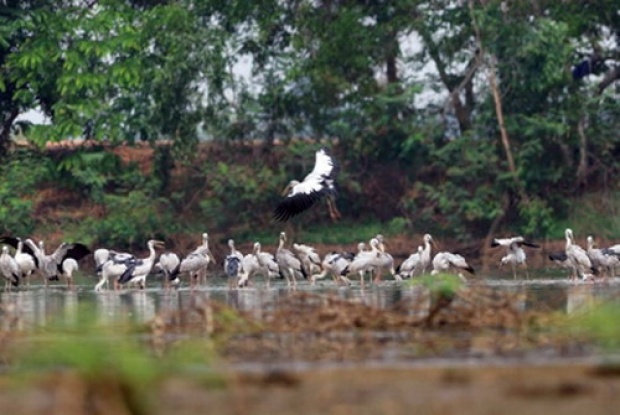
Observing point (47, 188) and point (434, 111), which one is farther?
point (47, 188)

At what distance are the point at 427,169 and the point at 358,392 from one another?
91.3ft

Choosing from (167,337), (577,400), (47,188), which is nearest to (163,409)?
(577,400)

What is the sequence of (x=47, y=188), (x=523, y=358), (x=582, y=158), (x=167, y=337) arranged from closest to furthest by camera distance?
(x=523, y=358)
(x=167, y=337)
(x=582, y=158)
(x=47, y=188)

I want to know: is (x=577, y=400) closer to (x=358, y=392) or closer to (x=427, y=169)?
(x=358, y=392)

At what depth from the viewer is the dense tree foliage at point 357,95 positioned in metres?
34.6

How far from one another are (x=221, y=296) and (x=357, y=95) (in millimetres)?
14341

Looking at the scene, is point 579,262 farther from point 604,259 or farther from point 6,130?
point 6,130

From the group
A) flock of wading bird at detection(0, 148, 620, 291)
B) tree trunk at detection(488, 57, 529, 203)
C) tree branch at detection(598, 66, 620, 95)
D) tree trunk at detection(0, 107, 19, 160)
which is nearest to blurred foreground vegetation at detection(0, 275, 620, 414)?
flock of wading bird at detection(0, 148, 620, 291)

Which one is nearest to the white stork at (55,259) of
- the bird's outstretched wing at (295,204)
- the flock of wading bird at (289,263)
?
the flock of wading bird at (289,263)

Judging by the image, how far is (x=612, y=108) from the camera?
34844mm

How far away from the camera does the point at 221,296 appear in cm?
2197

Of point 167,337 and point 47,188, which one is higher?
point 47,188

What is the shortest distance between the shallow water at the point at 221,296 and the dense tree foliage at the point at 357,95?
6.74m

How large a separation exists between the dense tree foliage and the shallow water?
6742 mm
